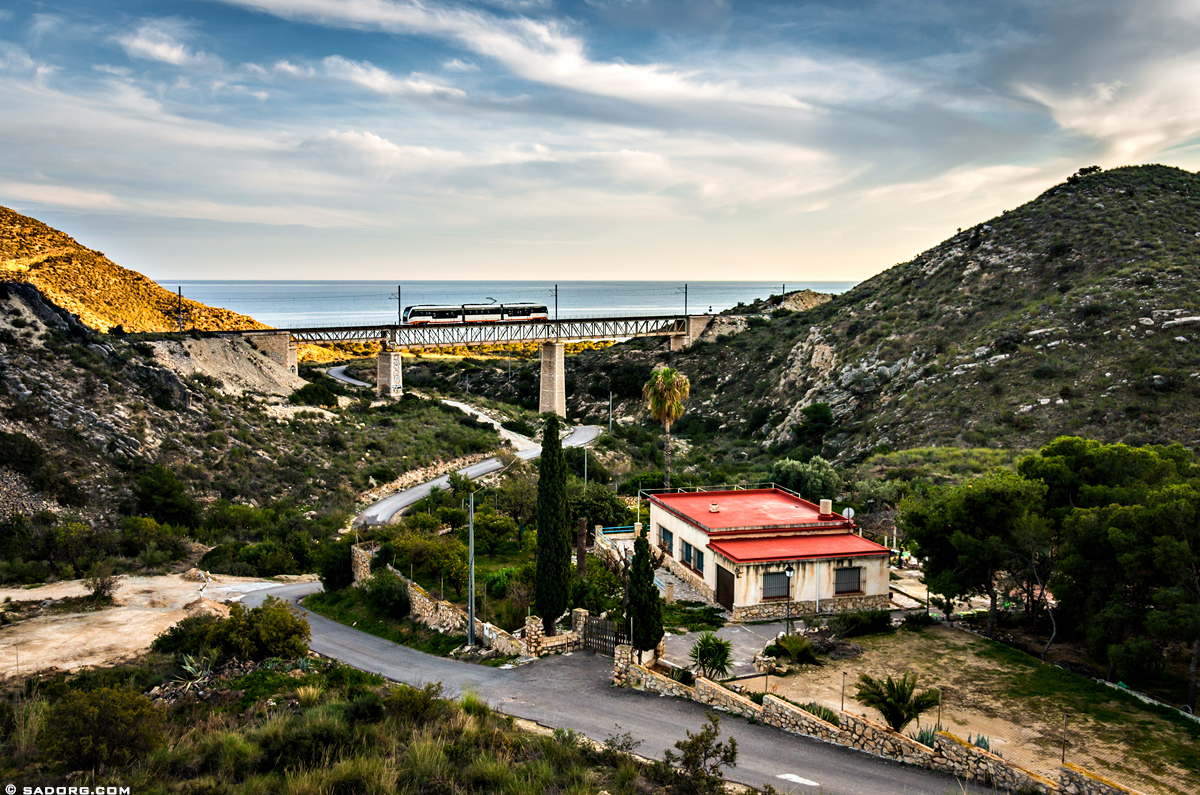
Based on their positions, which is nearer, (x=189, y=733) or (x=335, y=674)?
(x=189, y=733)

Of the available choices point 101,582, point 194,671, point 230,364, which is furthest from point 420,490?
point 194,671

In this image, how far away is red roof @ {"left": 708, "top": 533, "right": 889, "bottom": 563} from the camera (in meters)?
25.4

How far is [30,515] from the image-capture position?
3256cm

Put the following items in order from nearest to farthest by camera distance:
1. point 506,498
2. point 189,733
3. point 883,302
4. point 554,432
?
point 189,733, point 554,432, point 506,498, point 883,302

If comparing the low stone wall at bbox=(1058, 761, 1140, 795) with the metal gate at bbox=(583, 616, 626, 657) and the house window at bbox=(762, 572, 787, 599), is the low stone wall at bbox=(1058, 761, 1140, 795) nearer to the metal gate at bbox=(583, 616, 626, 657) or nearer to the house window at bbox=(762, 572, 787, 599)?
the metal gate at bbox=(583, 616, 626, 657)

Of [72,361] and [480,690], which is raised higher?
[72,361]

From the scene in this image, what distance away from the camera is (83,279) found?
80500mm

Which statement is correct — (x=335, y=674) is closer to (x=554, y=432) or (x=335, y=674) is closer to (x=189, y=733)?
(x=189, y=733)

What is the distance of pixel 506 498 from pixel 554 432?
16.8 metres

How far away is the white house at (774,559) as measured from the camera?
25016 mm

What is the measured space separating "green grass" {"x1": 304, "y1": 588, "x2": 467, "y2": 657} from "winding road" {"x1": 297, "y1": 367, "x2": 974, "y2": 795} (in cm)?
53

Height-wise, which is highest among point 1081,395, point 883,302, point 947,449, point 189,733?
point 883,302

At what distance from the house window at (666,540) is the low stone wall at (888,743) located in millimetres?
12462

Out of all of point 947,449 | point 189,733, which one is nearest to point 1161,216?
point 947,449
